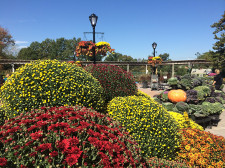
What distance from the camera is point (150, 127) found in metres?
3.49

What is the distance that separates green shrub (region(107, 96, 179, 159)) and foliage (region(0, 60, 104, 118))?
0.94m

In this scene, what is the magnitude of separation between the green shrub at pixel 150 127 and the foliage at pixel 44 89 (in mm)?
939

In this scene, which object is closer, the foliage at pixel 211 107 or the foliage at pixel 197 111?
the foliage at pixel 197 111

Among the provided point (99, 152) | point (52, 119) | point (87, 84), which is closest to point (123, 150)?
point (99, 152)

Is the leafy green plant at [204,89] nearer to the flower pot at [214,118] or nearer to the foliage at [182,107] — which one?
the flower pot at [214,118]

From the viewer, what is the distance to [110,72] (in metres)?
5.42

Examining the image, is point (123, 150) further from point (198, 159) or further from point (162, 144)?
point (198, 159)

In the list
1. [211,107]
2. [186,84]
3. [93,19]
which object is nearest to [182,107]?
[186,84]

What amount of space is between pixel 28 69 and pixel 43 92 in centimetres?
75

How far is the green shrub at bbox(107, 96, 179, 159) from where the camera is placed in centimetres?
345

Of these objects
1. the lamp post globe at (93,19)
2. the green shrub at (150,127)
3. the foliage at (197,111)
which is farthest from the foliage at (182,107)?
A: the lamp post globe at (93,19)

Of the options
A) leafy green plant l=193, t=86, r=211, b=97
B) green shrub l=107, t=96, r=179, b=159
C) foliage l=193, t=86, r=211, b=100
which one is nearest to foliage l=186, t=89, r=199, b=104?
foliage l=193, t=86, r=211, b=100

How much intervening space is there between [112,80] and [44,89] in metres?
2.36

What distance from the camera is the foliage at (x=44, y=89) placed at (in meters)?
3.34
